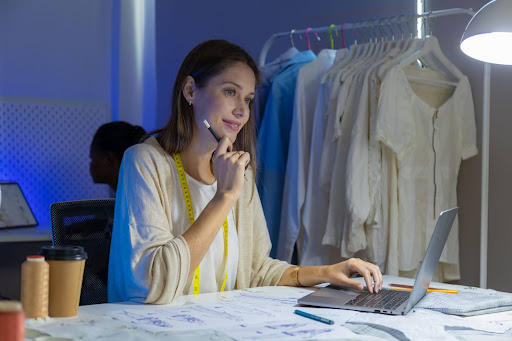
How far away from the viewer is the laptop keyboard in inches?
55.7

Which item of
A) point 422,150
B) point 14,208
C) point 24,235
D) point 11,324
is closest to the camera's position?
point 11,324

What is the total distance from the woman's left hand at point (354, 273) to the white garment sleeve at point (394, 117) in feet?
3.03

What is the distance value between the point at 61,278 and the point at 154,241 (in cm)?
32

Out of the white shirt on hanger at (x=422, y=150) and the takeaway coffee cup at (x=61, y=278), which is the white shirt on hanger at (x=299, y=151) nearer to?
the white shirt on hanger at (x=422, y=150)

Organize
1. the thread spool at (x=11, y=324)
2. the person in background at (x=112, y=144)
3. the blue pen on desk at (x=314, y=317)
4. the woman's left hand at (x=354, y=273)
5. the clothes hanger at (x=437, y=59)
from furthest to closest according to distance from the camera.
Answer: the person in background at (x=112, y=144)
the clothes hanger at (x=437, y=59)
the woman's left hand at (x=354, y=273)
the blue pen on desk at (x=314, y=317)
the thread spool at (x=11, y=324)

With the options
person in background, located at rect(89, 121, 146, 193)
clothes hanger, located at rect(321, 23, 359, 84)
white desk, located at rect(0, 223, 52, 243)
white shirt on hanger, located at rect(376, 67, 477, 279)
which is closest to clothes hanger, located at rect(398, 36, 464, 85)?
white shirt on hanger, located at rect(376, 67, 477, 279)

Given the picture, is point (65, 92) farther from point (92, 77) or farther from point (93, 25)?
point (93, 25)

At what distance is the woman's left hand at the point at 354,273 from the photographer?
1616 mm

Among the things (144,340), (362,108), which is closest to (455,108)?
(362,108)

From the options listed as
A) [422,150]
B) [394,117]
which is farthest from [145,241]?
[422,150]

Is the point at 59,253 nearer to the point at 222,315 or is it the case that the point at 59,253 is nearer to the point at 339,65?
the point at 222,315

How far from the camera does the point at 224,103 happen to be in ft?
5.87

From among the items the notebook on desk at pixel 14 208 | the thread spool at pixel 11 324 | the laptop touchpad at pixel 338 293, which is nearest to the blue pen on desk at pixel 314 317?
the laptop touchpad at pixel 338 293

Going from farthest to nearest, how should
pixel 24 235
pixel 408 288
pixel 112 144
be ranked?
pixel 112 144 → pixel 24 235 → pixel 408 288
